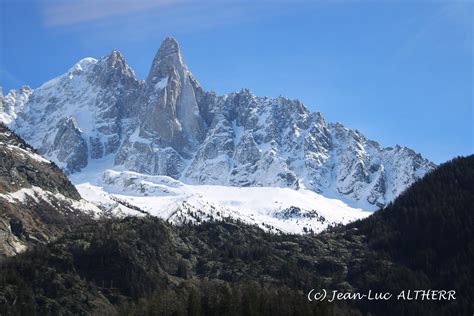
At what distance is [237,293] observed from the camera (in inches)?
7426

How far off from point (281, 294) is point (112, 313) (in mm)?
46913

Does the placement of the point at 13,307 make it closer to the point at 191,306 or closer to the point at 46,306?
the point at 46,306

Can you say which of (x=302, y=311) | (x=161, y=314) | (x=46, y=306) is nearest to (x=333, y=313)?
(x=302, y=311)

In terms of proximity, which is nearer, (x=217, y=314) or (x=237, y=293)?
(x=217, y=314)

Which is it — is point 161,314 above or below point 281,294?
below

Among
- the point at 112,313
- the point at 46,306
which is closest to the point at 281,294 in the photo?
the point at 112,313

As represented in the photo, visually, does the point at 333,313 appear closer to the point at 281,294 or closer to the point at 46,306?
the point at 281,294

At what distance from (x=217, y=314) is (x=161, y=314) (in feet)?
46.9

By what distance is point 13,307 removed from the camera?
620 feet

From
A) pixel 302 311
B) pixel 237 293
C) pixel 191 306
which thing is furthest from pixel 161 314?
pixel 302 311

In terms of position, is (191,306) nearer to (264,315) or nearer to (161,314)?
(161,314)

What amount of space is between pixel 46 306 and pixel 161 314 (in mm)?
39883

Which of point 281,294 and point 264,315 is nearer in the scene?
point 264,315

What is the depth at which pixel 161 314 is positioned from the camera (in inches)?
7062
